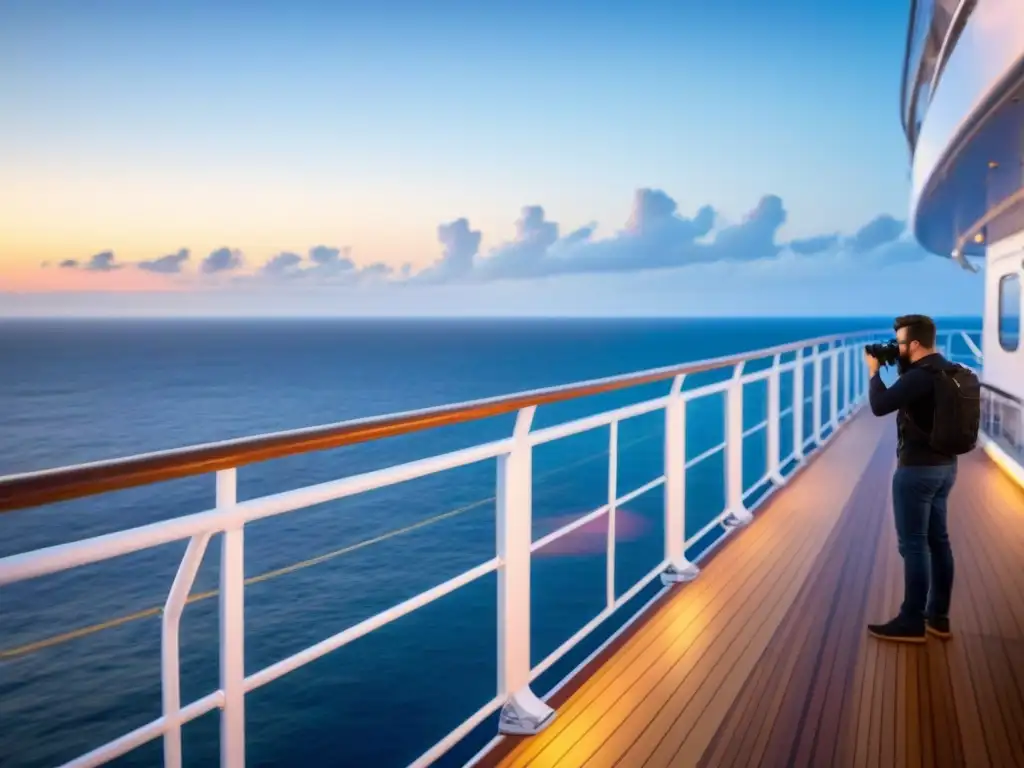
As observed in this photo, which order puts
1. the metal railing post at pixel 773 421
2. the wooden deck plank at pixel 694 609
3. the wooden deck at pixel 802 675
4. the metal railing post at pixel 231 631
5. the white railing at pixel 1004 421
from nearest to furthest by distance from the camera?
1. the metal railing post at pixel 231 631
2. the wooden deck at pixel 802 675
3. the wooden deck plank at pixel 694 609
4. the metal railing post at pixel 773 421
5. the white railing at pixel 1004 421

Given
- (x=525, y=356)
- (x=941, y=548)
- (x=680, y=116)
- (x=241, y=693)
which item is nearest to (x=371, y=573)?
(x=941, y=548)

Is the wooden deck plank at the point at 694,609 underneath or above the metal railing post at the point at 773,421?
underneath

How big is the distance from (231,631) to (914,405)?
228cm

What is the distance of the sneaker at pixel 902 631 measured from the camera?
2859 mm

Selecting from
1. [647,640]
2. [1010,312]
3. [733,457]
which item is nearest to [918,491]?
[647,640]

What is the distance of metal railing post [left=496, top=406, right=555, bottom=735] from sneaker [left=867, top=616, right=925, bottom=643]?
1292mm

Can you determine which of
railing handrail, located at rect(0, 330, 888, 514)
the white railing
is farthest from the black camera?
the white railing

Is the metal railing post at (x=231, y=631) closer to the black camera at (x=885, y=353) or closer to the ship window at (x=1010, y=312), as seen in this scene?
the black camera at (x=885, y=353)

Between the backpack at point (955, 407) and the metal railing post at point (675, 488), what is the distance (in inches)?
37.0

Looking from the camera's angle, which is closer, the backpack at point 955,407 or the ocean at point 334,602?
the backpack at point 955,407

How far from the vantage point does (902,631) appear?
9.39ft

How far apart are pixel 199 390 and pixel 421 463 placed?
6962 centimetres

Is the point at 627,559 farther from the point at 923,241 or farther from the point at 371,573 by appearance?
the point at 923,241

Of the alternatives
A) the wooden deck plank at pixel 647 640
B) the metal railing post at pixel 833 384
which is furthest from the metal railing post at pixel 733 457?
the metal railing post at pixel 833 384
